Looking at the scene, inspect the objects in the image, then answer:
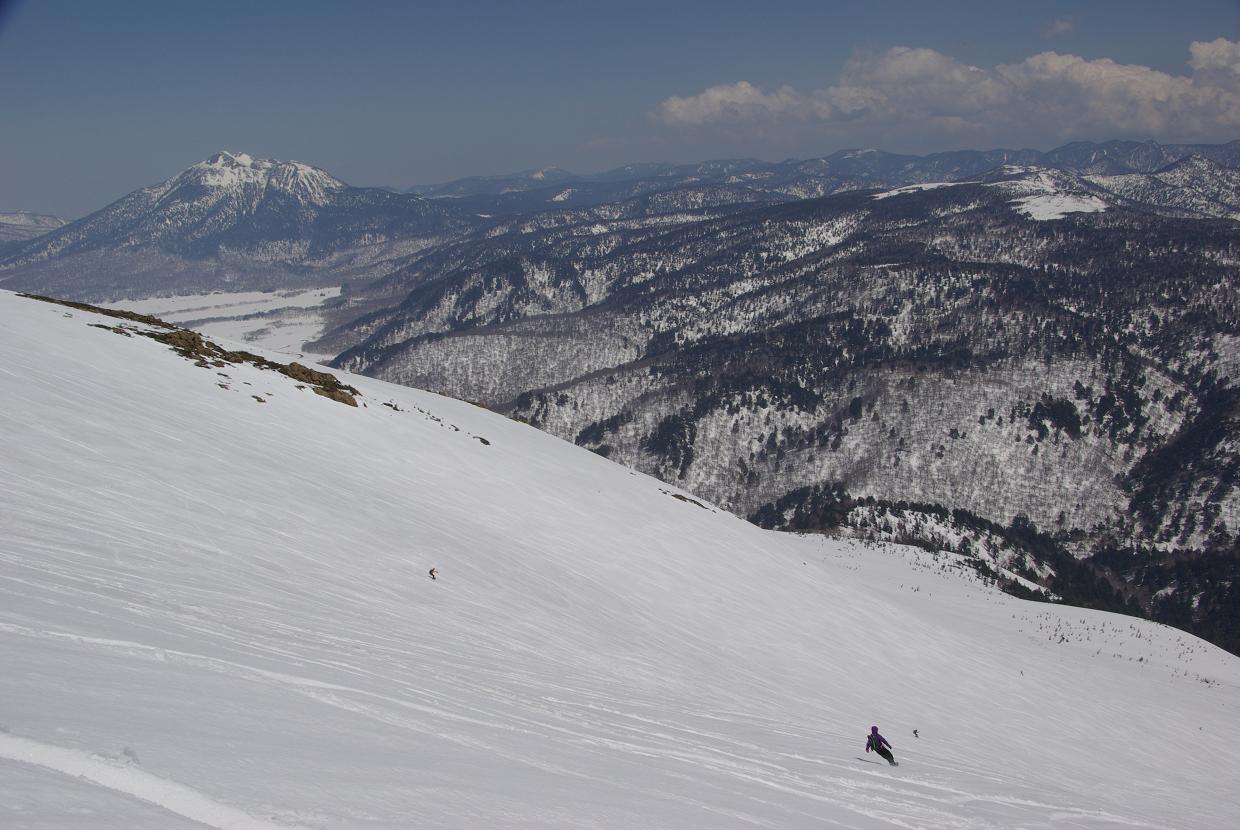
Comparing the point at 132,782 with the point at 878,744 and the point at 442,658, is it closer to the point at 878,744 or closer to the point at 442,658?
the point at 442,658

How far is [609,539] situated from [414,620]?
1619 cm

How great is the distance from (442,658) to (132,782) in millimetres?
8566

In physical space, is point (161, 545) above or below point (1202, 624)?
above

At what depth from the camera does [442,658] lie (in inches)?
554

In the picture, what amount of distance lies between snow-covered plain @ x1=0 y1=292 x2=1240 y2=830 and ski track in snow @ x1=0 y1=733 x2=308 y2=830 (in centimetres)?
3

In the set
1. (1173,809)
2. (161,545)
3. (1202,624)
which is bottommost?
(1202,624)

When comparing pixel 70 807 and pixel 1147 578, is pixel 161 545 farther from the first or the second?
pixel 1147 578

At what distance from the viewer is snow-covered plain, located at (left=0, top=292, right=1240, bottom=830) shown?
→ 732 centimetres

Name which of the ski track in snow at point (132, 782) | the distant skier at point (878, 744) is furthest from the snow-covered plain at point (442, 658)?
the distant skier at point (878, 744)

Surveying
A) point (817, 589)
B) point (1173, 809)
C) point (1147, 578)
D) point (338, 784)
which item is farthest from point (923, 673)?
point (1147, 578)

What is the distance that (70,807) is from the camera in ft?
16.7

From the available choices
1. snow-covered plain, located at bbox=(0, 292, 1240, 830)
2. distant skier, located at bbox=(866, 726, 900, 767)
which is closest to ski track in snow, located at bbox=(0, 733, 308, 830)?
snow-covered plain, located at bbox=(0, 292, 1240, 830)

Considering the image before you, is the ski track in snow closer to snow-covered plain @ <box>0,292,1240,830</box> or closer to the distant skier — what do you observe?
snow-covered plain @ <box>0,292,1240,830</box>

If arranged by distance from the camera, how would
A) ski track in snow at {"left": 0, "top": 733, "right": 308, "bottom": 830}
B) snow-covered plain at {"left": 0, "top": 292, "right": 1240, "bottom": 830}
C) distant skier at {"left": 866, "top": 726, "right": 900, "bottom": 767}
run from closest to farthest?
ski track in snow at {"left": 0, "top": 733, "right": 308, "bottom": 830}, snow-covered plain at {"left": 0, "top": 292, "right": 1240, "bottom": 830}, distant skier at {"left": 866, "top": 726, "right": 900, "bottom": 767}
